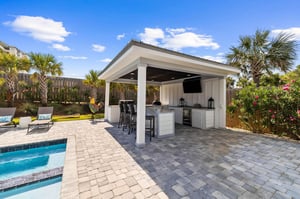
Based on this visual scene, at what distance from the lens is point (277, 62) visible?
6.93 m

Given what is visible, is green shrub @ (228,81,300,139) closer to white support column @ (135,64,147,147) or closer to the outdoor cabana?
the outdoor cabana

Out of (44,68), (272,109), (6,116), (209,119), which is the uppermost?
(44,68)

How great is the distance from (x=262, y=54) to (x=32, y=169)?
10777 millimetres

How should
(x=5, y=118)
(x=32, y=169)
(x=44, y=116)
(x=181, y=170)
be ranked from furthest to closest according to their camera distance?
(x=44, y=116) → (x=5, y=118) → (x=32, y=169) → (x=181, y=170)

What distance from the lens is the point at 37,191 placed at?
2.45 meters

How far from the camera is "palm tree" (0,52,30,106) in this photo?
25.2 ft

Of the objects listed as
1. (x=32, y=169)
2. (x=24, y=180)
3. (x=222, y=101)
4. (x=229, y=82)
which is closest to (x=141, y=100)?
(x=24, y=180)

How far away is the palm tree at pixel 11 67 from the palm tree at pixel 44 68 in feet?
1.41

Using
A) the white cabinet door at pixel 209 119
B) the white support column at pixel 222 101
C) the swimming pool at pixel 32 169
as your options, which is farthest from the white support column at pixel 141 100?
the white support column at pixel 222 101

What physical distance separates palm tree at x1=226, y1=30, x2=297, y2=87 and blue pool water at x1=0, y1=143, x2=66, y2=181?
9755mm

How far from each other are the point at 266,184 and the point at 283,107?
4164mm

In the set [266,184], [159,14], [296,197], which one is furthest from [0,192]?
[159,14]

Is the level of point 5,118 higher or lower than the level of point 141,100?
lower

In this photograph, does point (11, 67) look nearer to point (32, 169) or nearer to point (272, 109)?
point (32, 169)
